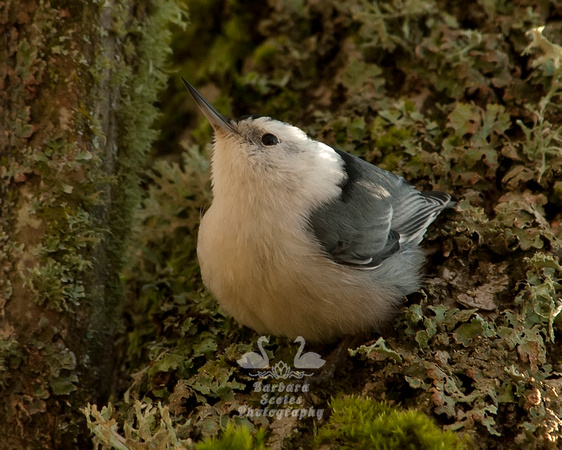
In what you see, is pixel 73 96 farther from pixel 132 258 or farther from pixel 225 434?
pixel 225 434

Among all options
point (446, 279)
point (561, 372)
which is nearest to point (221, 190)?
point (446, 279)

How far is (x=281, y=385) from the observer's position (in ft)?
8.18

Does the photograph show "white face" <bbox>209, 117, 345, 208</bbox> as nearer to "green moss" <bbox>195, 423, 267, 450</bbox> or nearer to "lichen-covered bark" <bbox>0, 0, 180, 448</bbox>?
"lichen-covered bark" <bbox>0, 0, 180, 448</bbox>

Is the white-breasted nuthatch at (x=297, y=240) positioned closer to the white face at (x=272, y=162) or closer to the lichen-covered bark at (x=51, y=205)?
the white face at (x=272, y=162)

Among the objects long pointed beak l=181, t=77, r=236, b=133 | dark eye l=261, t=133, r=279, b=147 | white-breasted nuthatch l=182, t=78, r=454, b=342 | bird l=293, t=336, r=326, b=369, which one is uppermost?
long pointed beak l=181, t=77, r=236, b=133

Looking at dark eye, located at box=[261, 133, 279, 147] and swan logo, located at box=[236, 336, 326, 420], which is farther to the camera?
dark eye, located at box=[261, 133, 279, 147]

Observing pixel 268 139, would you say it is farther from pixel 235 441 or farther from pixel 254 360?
pixel 235 441

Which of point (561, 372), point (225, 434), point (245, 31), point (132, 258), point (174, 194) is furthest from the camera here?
point (245, 31)

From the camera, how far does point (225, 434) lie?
211cm

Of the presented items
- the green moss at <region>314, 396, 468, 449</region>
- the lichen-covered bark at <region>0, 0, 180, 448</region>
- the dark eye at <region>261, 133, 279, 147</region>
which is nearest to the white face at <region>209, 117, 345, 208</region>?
the dark eye at <region>261, 133, 279, 147</region>

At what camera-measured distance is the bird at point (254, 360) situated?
2596 mm

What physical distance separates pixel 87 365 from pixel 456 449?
1565 millimetres

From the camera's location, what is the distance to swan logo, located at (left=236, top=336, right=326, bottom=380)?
2553 mm

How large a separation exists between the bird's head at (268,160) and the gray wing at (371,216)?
0.09 m
